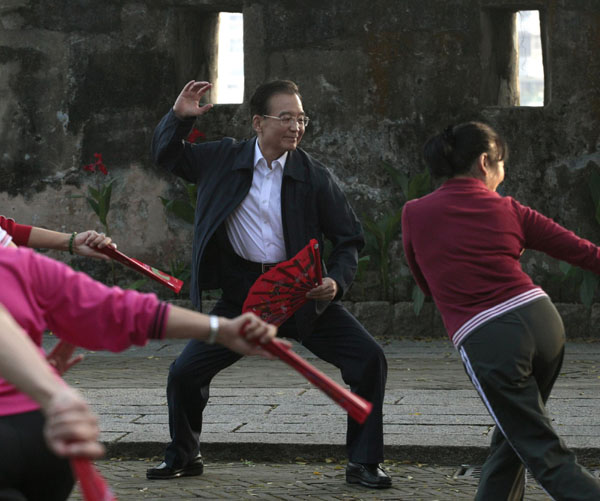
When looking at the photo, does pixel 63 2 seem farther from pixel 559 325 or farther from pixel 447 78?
pixel 559 325

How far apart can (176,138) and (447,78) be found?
5628 millimetres

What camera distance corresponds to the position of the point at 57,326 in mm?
2631

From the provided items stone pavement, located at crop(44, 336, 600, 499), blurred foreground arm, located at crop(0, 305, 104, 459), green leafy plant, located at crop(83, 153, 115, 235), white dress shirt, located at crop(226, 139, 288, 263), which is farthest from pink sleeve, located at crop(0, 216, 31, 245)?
green leafy plant, located at crop(83, 153, 115, 235)

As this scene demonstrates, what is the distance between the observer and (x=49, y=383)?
2.24 meters

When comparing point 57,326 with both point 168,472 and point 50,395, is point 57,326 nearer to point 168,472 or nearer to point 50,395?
point 50,395

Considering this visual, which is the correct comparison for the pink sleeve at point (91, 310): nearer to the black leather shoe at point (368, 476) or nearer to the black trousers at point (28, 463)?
the black trousers at point (28, 463)

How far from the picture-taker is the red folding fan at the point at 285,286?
5.05 metres

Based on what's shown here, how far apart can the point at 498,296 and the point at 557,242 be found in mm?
285

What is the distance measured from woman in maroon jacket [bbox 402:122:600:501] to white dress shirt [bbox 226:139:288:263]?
1325mm

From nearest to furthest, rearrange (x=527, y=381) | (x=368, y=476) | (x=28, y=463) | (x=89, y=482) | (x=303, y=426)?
(x=89, y=482)
(x=28, y=463)
(x=527, y=381)
(x=368, y=476)
(x=303, y=426)

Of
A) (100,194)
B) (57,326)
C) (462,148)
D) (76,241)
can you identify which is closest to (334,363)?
(76,241)

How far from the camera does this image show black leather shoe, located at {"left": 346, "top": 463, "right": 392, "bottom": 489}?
523 cm

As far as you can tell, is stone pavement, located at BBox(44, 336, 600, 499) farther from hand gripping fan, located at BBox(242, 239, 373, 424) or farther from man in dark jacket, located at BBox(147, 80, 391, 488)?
hand gripping fan, located at BBox(242, 239, 373, 424)

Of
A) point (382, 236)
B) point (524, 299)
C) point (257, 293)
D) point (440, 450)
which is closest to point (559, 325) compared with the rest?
point (524, 299)
